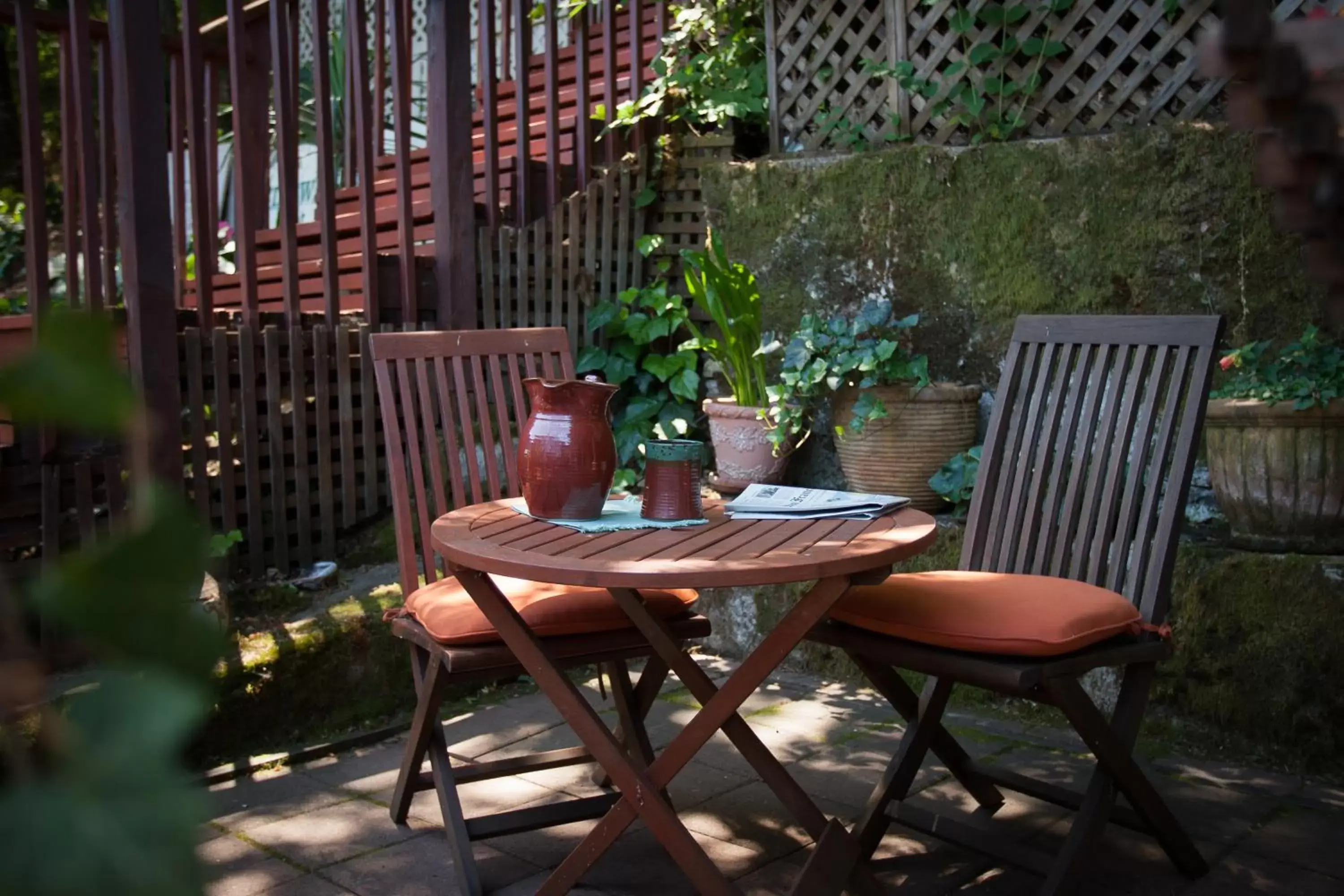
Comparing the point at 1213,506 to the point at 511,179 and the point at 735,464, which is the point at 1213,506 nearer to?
the point at 735,464

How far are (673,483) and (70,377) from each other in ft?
7.00

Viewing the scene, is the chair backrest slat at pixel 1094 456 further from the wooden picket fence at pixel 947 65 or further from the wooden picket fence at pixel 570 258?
the wooden picket fence at pixel 570 258

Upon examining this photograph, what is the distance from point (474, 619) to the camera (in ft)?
7.85

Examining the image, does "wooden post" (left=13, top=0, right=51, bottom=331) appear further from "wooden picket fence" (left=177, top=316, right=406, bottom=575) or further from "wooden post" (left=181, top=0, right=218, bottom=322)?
"wooden picket fence" (left=177, top=316, right=406, bottom=575)

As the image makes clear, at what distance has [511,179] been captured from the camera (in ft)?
16.3

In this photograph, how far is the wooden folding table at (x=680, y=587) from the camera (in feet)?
6.25

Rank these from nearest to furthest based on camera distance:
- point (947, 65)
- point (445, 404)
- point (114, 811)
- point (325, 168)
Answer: point (114, 811), point (445, 404), point (325, 168), point (947, 65)

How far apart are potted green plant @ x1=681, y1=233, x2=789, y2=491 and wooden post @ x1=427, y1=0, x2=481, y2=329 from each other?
0.82m

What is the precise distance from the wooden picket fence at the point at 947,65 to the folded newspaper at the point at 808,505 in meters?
2.03

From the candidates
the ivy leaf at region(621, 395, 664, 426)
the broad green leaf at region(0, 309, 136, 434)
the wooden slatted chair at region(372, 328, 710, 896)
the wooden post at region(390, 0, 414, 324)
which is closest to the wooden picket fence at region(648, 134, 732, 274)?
the ivy leaf at region(621, 395, 664, 426)

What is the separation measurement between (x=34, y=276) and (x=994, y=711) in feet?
10.9

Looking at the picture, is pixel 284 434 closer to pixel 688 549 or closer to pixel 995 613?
pixel 688 549

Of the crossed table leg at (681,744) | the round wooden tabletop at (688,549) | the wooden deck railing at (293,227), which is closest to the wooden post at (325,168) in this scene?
the wooden deck railing at (293,227)

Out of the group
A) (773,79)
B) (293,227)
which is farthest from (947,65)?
(293,227)
